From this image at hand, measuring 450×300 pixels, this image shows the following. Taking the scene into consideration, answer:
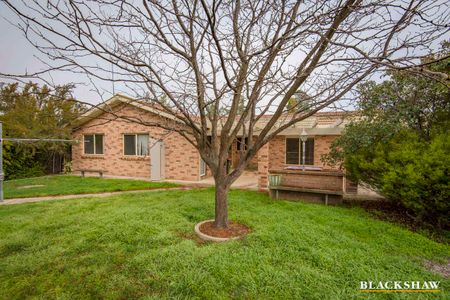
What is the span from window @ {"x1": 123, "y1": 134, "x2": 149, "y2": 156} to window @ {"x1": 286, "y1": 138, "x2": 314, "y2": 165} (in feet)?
25.8

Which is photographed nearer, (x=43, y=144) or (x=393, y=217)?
(x=393, y=217)

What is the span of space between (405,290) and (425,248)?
1.95 m

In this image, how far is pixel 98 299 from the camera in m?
2.67

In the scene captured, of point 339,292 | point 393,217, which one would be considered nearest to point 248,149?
point 339,292

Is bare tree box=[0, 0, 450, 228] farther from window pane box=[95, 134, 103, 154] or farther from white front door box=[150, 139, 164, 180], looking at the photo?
window pane box=[95, 134, 103, 154]

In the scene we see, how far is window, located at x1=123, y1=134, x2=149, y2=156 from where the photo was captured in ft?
41.4

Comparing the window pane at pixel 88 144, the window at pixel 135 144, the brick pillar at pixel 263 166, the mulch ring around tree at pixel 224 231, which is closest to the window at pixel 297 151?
the brick pillar at pixel 263 166

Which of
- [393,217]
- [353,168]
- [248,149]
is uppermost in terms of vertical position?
[248,149]

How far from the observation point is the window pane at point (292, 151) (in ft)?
40.8

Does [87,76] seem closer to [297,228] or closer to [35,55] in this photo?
[35,55]

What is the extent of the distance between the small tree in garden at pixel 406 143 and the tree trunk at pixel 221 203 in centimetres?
375

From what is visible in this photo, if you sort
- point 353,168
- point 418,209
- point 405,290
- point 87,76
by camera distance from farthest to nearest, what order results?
1. point 353,168
2. point 418,209
3. point 87,76
4. point 405,290

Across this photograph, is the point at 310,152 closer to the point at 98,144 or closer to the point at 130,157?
the point at 130,157

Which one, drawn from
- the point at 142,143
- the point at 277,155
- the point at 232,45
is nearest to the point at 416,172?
the point at 232,45
